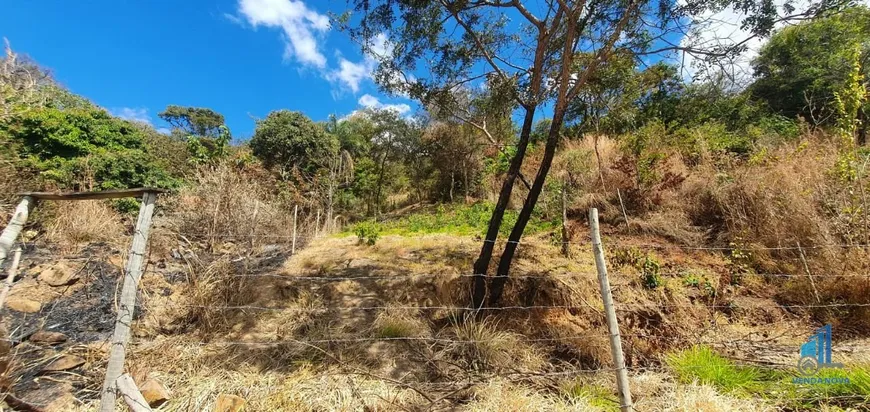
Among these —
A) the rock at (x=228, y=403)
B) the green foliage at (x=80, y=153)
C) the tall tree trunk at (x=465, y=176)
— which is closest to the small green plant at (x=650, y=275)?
the rock at (x=228, y=403)

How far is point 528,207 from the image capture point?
422 cm

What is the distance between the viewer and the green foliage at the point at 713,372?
2730mm

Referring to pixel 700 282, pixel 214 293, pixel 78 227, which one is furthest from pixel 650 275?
pixel 78 227

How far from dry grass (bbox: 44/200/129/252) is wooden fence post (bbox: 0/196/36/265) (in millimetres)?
4948

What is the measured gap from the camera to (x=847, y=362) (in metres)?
2.69

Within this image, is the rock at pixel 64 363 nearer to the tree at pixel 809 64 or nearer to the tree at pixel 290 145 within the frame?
the tree at pixel 290 145

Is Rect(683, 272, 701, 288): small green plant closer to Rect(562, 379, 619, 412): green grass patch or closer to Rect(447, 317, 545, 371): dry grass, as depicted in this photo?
Rect(447, 317, 545, 371): dry grass

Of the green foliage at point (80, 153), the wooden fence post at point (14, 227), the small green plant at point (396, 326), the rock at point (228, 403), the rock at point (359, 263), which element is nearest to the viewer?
the wooden fence post at point (14, 227)

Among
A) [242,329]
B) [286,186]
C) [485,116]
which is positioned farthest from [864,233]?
[286,186]

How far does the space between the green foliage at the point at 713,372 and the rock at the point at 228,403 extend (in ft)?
12.3

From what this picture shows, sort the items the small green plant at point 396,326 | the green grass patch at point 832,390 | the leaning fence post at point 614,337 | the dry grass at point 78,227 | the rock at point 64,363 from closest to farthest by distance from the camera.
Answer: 1. the leaning fence post at point 614,337
2. the green grass patch at point 832,390
3. the rock at point 64,363
4. the small green plant at point 396,326
5. the dry grass at point 78,227

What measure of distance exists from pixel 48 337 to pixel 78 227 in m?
4.10

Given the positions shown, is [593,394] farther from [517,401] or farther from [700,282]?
[700,282]

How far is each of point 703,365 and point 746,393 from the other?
332 mm
